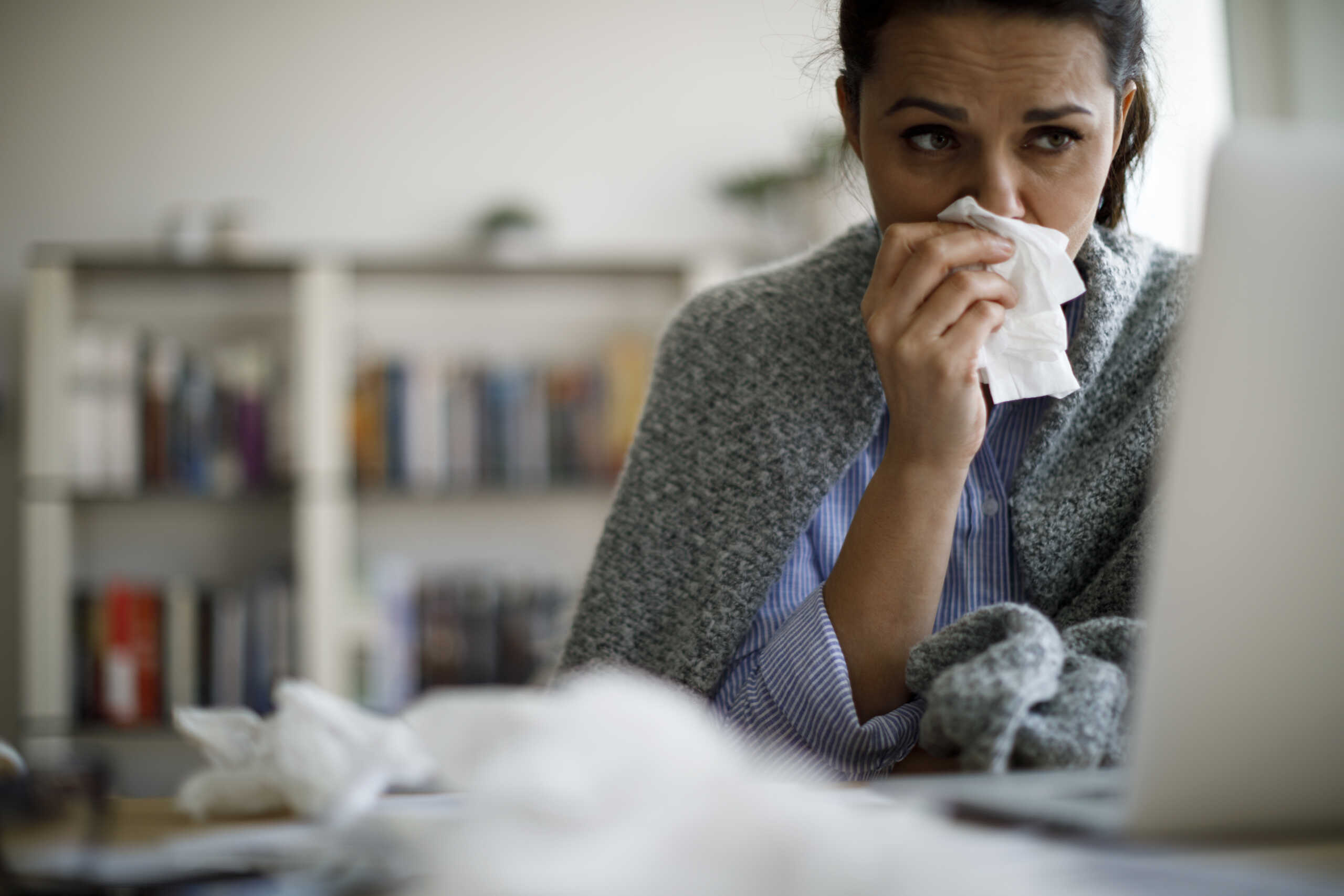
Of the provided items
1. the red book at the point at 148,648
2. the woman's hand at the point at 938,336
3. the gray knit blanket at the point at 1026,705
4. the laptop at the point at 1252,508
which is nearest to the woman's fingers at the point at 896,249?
the woman's hand at the point at 938,336

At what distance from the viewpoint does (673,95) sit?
8.75 ft

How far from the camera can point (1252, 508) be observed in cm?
34

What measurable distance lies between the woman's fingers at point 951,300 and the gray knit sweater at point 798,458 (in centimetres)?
13

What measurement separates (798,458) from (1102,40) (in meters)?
0.43

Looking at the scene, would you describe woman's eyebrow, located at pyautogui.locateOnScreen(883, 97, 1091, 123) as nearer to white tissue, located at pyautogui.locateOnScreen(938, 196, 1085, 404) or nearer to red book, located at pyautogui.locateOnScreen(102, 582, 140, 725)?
white tissue, located at pyautogui.locateOnScreen(938, 196, 1085, 404)

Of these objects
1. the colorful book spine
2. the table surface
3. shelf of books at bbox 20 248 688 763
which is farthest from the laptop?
the colorful book spine

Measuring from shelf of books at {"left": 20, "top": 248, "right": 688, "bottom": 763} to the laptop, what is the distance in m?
2.03

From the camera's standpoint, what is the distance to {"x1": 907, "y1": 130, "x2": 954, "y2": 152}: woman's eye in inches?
33.3

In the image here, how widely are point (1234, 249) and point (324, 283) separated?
7.12ft

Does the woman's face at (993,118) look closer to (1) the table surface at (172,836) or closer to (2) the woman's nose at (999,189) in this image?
(2) the woman's nose at (999,189)

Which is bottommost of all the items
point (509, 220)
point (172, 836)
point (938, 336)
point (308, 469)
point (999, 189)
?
point (172, 836)

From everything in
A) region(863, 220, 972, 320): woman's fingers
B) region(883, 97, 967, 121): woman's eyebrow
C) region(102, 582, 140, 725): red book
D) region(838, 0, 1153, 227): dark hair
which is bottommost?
region(102, 582, 140, 725): red book

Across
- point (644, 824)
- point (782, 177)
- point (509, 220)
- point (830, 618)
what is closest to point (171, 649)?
point (509, 220)

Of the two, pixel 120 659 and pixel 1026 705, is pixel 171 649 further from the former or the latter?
pixel 1026 705
